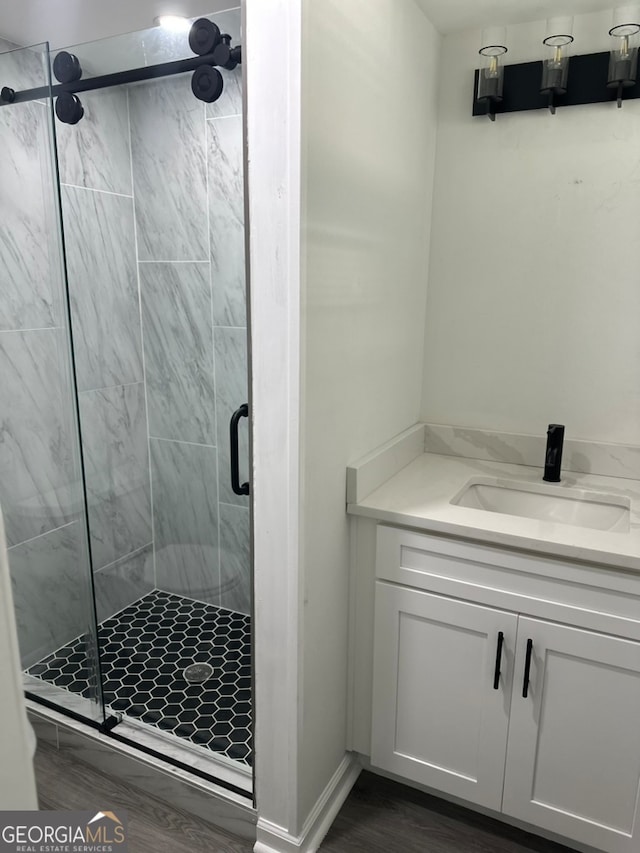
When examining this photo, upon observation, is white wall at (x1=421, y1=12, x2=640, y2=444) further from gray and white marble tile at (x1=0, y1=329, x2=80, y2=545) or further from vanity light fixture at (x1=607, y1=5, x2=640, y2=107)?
gray and white marble tile at (x1=0, y1=329, x2=80, y2=545)

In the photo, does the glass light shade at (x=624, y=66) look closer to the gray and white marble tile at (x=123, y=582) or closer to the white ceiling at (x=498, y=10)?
the white ceiling at (x=498, y=10)

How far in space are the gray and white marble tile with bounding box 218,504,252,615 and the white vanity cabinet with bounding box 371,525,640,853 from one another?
76cm

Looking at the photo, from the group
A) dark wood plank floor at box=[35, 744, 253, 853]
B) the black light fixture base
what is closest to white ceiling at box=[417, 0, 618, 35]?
the black light fixture base

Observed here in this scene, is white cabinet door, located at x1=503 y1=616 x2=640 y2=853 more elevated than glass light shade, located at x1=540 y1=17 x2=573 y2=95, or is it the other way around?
glass light shade, located at x1=540 y1=17 x2=573 y2=95

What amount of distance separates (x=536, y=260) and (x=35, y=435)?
69.6 inches

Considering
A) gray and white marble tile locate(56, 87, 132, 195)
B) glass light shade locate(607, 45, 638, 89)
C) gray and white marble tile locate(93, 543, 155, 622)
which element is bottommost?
gray and white marble tile locate(93, 543, 155, 622)

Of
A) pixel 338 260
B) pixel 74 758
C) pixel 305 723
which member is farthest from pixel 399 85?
pixel 74 758

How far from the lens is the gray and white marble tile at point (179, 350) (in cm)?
232

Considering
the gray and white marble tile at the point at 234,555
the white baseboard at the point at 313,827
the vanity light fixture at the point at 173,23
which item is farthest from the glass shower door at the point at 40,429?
the white baseboard at the point at 313,827

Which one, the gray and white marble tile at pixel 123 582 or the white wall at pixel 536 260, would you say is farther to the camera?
the gray and white marble tile at pixel 123 582

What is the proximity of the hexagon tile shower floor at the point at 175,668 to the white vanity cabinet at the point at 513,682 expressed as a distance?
21.8 inches

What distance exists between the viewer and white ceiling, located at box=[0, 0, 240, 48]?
1.71 meters

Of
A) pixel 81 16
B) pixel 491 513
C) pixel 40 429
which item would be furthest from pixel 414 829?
pixel 81 16

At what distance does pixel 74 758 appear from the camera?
6.52 ft
